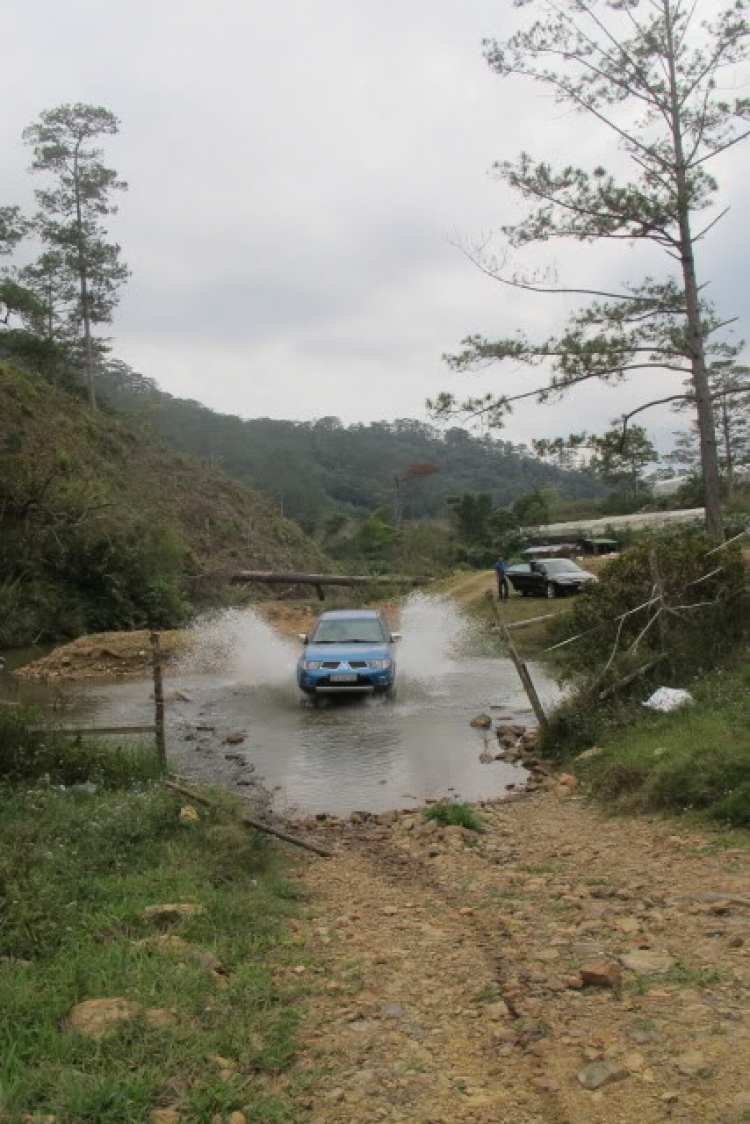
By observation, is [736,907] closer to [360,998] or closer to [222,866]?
[360,998]

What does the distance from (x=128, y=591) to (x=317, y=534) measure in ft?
141

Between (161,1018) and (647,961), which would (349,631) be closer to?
(647,961)

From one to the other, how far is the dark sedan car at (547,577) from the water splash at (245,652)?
8.91m

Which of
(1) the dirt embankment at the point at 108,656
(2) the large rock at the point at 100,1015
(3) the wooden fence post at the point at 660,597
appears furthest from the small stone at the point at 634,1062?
(1) the dirt embankment at the point at 108,656

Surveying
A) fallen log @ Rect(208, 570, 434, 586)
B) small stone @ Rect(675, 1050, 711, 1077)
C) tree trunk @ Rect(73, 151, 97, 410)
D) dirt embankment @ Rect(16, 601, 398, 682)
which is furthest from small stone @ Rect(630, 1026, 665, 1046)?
tree trunk @ Rect(73, 151, 97, 410)

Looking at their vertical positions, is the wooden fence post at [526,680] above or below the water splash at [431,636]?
above

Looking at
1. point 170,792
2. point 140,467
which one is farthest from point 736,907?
point 140,467

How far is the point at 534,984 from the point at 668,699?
6.46m

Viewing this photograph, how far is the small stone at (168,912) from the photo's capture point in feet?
16.9

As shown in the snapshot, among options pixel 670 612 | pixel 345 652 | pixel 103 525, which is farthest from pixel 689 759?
pixel 103 525

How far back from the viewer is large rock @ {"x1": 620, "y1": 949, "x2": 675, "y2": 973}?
450cm

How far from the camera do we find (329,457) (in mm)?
101500

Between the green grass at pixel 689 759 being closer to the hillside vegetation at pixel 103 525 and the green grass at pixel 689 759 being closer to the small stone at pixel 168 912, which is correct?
the small stone at pixel 168 912

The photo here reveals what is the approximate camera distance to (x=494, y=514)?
6222 cm
